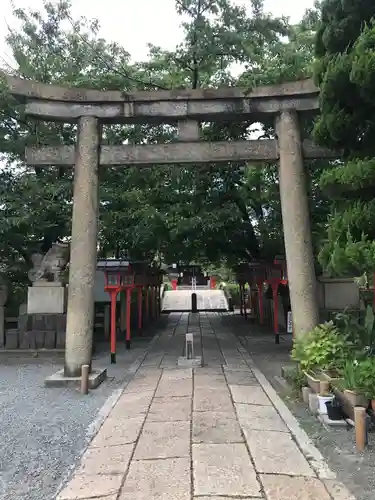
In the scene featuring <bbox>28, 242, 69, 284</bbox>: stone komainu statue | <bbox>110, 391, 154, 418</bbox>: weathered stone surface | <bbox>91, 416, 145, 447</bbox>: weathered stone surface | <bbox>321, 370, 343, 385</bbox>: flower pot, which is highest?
<bbox>28, 242, 69, 284</bbox>: stone komainu statue

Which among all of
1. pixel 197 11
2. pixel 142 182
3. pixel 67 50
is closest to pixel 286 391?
pixel 142 182

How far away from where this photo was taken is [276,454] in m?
4.45

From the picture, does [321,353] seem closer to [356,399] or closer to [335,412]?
[335,412]

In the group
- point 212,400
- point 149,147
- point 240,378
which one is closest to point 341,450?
point 212,400

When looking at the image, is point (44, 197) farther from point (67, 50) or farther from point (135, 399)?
point (135, 399)

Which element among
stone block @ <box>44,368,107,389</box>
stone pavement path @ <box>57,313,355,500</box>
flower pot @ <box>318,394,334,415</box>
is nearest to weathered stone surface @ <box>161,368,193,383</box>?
stone pavement path @ <box>57,313,355,500</box>

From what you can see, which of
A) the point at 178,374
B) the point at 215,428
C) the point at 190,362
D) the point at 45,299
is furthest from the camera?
the point at 45,299

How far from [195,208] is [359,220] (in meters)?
7.58

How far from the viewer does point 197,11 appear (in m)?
10.6

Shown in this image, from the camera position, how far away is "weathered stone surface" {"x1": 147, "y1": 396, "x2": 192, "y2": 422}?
18.7 ft

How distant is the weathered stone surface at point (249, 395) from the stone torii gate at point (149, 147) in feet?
5.93

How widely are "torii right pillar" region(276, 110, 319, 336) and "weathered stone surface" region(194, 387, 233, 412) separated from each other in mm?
1702

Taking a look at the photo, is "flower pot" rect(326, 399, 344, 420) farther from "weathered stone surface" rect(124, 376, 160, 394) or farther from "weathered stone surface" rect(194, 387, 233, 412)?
"weathered stone surface" rect(124, 376, 160, 394)

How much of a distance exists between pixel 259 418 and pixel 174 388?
2013 millimetres
